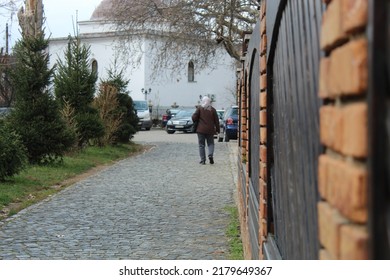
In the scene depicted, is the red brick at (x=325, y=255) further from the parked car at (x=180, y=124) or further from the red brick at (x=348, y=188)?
the parked car at (x=180, y=124)

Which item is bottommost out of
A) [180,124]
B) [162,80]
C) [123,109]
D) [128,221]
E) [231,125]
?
[180,124]

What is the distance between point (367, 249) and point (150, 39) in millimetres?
27118

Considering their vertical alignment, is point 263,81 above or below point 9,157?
above

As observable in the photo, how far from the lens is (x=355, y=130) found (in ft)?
3.76

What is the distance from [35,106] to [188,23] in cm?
976

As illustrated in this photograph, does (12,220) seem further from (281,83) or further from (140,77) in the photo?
(140,77)

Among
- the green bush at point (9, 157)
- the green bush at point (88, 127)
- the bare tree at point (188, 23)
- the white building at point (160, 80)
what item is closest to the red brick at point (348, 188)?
the green bush at point (9, 157)

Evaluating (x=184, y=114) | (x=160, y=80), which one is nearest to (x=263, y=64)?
(x=184, y=114)

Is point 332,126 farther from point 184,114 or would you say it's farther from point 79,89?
point 184,114

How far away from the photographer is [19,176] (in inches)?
497

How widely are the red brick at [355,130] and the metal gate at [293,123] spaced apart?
1.84 ft
